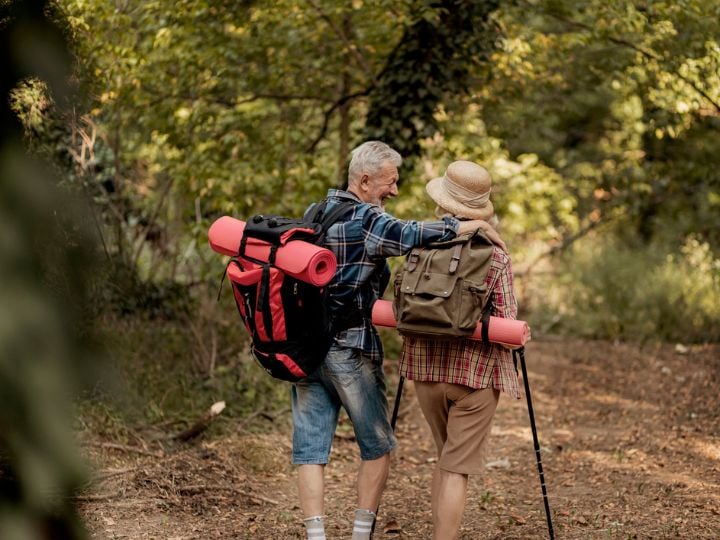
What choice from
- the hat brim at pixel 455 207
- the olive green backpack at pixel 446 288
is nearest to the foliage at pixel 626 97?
A: the hat brim at pixel 455 207

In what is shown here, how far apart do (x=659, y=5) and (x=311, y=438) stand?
4177mm

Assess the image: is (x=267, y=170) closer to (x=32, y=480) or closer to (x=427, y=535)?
(x=427, y=535)

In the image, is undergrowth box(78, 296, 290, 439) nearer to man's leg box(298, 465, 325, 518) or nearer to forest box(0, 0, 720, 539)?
forest box(0, 0, 720, 539)

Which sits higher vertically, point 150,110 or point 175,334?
point 150,110

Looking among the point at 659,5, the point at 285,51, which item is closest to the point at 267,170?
the point at 285,51

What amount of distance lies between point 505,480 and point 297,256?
2.88 meters

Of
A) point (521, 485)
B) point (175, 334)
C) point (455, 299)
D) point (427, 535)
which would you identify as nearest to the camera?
point (455, 299)

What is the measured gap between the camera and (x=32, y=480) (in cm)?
124

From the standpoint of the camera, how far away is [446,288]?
3182mm

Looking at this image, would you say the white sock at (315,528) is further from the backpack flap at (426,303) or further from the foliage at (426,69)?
the foliage at (426,69)

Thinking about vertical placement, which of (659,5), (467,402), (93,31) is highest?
(659,5)

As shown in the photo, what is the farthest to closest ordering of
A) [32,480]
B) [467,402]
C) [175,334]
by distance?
1. [175,334]
2. [467,402]
3. [32,480]

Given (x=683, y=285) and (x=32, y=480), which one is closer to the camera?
(x=32, y=480)

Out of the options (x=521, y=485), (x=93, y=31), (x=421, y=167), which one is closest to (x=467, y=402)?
(x=521, y=485)
